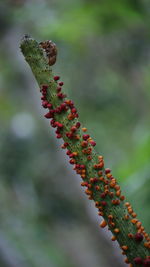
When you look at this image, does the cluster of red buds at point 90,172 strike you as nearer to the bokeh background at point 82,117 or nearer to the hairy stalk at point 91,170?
the hairy stalk at point 91,170

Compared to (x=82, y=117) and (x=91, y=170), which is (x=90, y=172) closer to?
(x=91, y=170)

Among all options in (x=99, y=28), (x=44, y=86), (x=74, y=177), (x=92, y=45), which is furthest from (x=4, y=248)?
(x=92, y=45)

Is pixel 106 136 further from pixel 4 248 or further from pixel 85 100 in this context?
pixel 4 248

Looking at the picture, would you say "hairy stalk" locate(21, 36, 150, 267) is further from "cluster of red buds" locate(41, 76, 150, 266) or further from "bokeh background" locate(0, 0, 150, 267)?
"bokeh background" locate(0, 0, 150, 267)

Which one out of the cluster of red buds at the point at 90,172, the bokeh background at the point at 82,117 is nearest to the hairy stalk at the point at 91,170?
the cluster of red buds at the point at 90,172

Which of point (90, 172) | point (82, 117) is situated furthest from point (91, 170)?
point (82, 117)

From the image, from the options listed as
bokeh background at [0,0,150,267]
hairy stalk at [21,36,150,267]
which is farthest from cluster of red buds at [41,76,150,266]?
A: bokeh background at [0,0,150,267]

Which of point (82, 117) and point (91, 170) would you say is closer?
point (91, 170)
